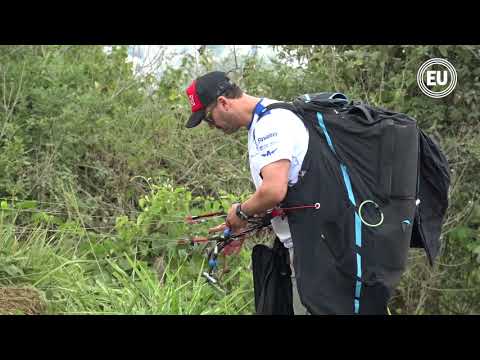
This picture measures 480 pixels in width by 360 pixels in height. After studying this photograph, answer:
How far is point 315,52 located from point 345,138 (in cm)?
364

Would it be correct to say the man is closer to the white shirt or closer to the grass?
the white shirt

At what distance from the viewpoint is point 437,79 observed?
23.5 ft

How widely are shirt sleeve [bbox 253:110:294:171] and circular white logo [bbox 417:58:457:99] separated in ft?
10.8

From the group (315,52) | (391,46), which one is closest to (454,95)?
(391,46)

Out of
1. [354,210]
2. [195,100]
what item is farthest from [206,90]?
[354,210]

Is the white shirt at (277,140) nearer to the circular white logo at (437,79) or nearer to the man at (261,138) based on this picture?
the man at (261,138)

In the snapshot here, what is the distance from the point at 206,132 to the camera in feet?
24.3

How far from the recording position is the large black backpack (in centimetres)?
410

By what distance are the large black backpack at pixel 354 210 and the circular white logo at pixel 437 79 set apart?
301 centimetres

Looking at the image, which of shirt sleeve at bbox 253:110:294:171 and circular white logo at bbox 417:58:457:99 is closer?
shirt sleeve at bbox 253:110:294:171

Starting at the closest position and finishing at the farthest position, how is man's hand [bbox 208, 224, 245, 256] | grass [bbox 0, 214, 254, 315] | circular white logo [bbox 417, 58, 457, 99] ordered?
man's hand [bbox 208, 224, 245, 256], grass [bbox 0, 214, 254, 315], circular white logo [bbox 417, 58, 457, 99]

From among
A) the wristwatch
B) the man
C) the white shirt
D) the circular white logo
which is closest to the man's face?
the man

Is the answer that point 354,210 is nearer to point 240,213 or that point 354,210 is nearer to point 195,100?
point 240,213

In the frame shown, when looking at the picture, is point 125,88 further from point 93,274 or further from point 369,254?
point 369,254
